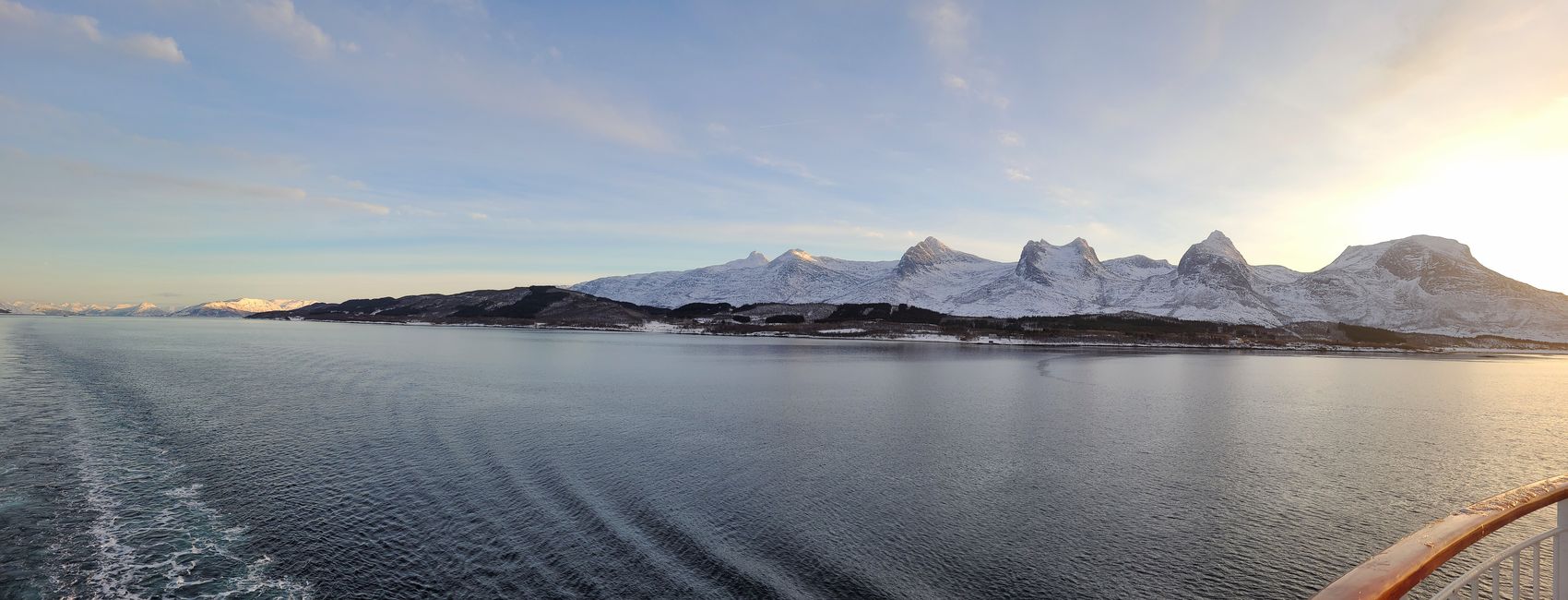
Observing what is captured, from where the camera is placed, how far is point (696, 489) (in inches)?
993

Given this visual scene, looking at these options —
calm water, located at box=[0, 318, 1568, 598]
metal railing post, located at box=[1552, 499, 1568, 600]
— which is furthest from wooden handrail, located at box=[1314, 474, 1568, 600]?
calm water, located at box=[0, 318, 1568, 598]

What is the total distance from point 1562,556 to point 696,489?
2250 centimetres

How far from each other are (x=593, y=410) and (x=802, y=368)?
45.7 meters

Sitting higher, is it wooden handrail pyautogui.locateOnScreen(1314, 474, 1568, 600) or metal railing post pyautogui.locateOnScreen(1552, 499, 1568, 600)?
wooden handrail pyautogui.locateOnScreen(1314, 474, 1568, 600)

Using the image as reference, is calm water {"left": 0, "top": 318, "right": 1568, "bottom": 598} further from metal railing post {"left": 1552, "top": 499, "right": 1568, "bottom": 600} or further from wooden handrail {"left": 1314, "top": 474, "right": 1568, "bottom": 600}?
wooden handrail {"left": 1314, "top": 474, "right": 1568, "bottom": 600}

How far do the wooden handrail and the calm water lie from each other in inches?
485

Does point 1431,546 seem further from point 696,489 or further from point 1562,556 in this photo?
point 696,489

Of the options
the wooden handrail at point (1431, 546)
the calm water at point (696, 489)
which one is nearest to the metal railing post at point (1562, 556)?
the wooden handrail at point (1431, 546)

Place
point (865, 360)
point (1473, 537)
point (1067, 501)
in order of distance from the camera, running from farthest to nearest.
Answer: point (865, 360)
point (1067, 501)
point (1473, 537)

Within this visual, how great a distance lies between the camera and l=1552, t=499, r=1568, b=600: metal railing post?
5.71 metres

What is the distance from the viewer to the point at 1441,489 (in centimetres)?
2800

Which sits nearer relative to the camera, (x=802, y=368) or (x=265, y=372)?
(x=265, y=372)

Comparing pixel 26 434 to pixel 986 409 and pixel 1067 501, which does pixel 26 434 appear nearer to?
pixel 1067 501

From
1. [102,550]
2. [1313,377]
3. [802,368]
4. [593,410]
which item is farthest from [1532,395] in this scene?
[102,550]
